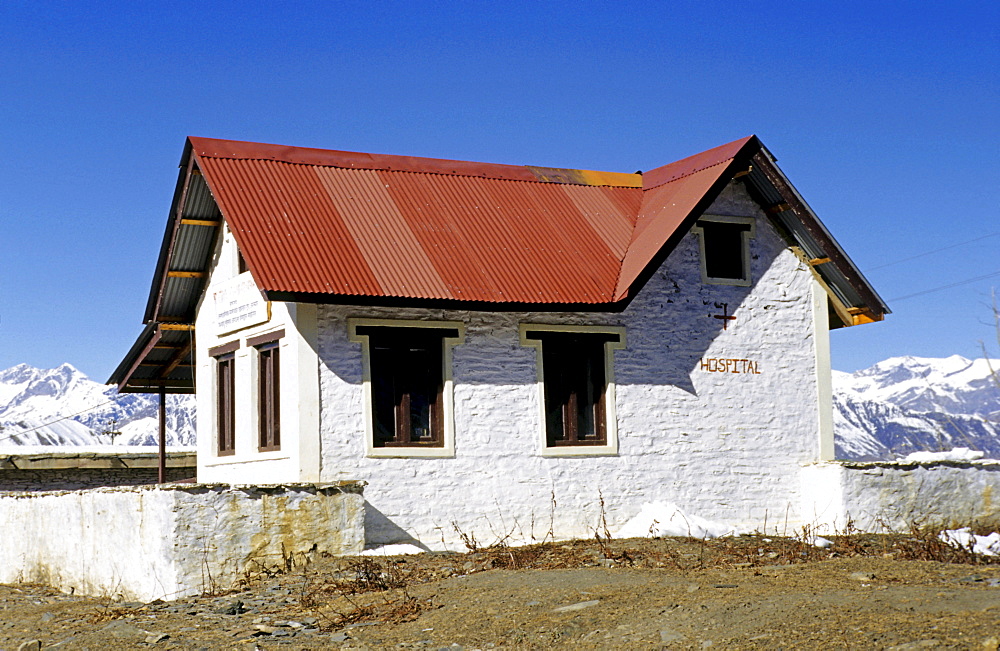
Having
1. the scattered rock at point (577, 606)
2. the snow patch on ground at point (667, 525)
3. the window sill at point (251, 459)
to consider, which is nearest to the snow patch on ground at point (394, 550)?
the window sill at point (251, 459)

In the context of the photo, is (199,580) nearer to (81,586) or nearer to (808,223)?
(81,586)

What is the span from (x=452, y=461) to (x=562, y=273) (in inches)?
132

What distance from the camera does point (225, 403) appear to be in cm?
2014

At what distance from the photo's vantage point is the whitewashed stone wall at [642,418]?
17359 mm

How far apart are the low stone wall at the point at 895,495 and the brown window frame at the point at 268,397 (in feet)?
27.0

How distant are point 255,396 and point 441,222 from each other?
12.5 ft

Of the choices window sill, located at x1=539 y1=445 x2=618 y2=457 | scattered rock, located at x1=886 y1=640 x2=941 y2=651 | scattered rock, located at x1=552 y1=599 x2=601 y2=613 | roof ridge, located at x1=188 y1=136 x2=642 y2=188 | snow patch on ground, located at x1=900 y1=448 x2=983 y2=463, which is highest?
roof ridge, located at x1=188 y1=136 x2=642 y2=188

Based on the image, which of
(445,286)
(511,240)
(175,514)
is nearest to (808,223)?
(511,240)

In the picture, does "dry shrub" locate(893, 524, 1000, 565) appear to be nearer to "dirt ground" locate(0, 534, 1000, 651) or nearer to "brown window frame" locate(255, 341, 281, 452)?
"dirt ground" locate(0, 534, 1000, 651)

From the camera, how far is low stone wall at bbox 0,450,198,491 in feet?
85.0

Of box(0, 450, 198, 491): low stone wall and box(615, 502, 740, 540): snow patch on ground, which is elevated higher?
box(0, 450, 198, 491): low stone wall

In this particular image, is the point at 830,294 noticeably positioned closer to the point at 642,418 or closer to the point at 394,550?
the point at 642,418

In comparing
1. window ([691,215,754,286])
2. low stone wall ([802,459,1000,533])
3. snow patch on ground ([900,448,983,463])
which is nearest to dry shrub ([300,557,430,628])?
low stone wall ([802,459,1000,533])

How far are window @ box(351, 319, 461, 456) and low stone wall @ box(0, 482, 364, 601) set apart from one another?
1665 millimetres
